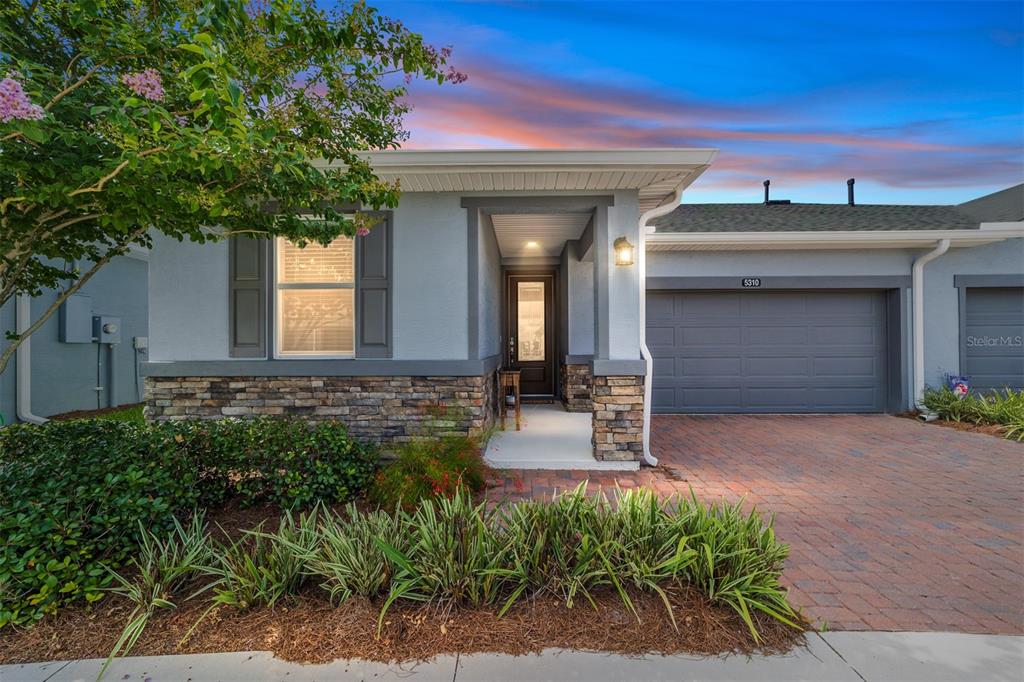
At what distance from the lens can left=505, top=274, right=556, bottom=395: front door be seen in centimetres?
902

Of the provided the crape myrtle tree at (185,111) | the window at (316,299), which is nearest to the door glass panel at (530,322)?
the window at (316,299)

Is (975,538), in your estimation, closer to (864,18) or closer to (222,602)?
(222,602)

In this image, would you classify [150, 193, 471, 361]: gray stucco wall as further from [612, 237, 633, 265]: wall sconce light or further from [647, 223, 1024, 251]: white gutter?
[647, 223, 1024, 251]: white gutter

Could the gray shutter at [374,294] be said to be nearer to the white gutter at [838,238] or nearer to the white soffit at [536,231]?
the white soffit at [536,231]

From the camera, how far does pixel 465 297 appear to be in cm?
511

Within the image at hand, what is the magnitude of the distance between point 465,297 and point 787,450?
429 centimetres

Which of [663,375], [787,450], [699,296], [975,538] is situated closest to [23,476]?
[975,538]

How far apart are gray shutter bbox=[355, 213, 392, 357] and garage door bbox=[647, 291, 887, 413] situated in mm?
4923

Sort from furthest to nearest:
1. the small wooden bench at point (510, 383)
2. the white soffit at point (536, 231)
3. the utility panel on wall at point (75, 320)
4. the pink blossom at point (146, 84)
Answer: the utility panel on wall at point (75, 320) → the small wooden bench at point (510, 383) → the white soffit at point (536, 231) → the pink blossom at point (146, 84)

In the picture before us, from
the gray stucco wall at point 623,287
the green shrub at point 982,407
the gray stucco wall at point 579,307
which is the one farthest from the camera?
the gray stucco wall at point 579,307

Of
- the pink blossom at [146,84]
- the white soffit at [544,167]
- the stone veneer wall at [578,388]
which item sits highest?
the white soffit at [544,167]

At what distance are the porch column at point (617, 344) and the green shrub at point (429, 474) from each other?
4.92ft

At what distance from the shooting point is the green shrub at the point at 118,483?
2271 mm

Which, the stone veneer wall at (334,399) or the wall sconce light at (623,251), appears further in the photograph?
the stone veneer wall at (334,399)
